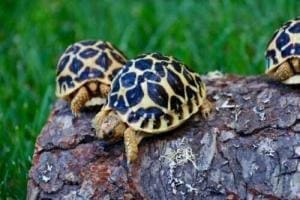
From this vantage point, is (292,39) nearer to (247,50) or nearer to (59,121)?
(59,121)

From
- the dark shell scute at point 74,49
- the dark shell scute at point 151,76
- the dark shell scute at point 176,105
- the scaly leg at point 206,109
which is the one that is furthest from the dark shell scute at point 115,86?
the dark shell scute at point 74,49

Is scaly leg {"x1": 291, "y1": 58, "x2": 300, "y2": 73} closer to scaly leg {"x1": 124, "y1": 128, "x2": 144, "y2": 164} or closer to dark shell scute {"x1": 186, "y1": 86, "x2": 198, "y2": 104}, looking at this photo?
dark shell scute {"x1": 186, "y1": 86, "x2": 198, "y2": 104}

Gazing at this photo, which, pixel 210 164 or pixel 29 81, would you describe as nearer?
pixel 210 164

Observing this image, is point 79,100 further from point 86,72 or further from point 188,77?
point 188,77

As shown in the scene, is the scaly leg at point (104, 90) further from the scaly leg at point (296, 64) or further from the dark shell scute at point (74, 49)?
the scaly leg at point (296, 64)

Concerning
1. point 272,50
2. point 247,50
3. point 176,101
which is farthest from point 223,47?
point 176,101

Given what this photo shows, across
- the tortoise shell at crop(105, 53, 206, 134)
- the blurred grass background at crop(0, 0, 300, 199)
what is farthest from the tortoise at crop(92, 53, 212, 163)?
the blurred grass background at crop(0, 0, 300, 199)

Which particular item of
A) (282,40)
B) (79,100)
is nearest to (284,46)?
(282,40)
